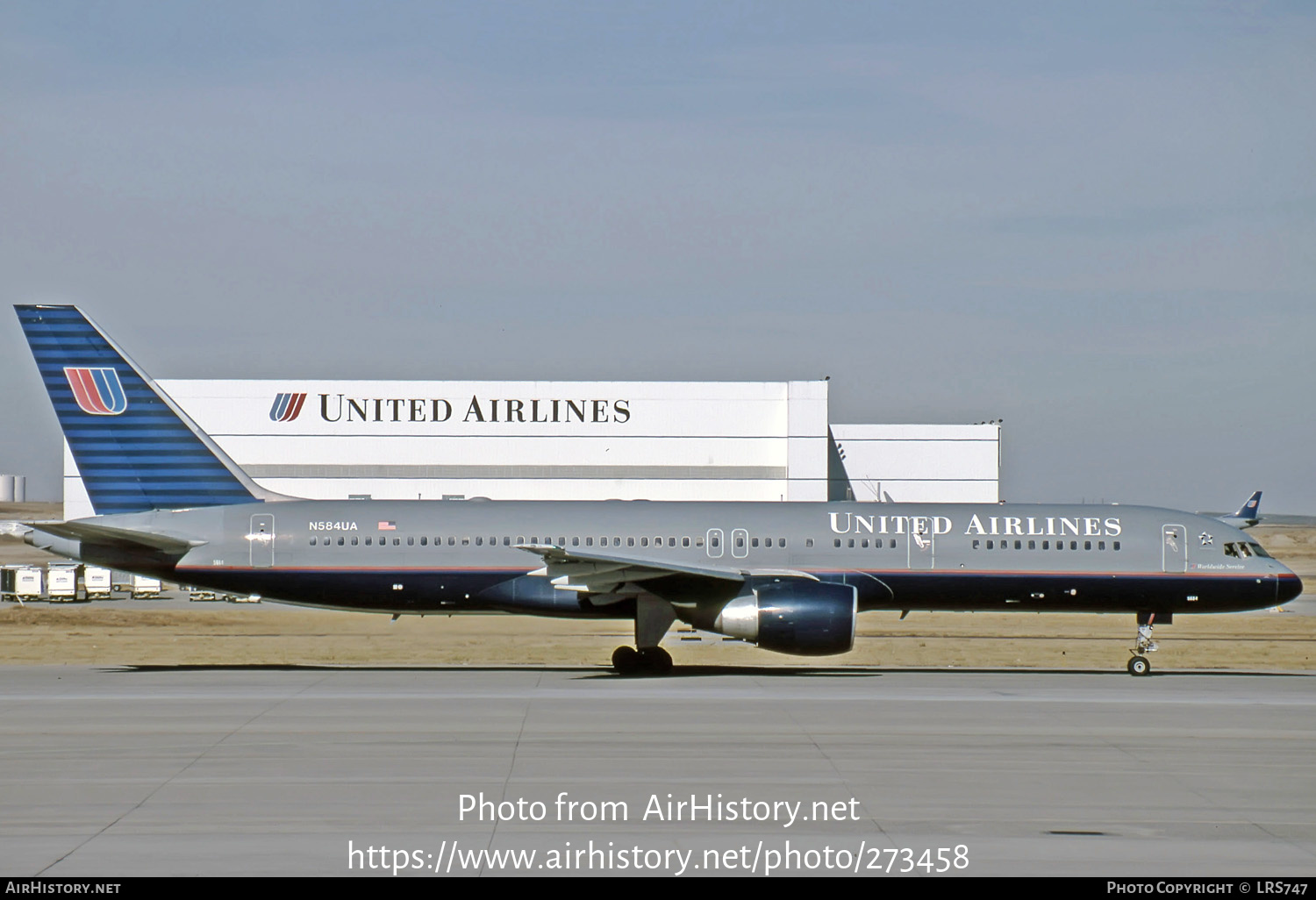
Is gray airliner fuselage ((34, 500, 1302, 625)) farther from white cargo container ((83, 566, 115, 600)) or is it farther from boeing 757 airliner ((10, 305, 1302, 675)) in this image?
white cargo container ((83, 566, 115, 600))

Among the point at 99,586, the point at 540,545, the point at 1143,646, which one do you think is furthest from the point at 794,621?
the point at 99,586

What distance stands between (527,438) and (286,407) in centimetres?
1059

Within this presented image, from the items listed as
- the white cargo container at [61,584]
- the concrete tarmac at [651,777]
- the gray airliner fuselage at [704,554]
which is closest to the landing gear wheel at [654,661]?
the gray airliner fuselage at [704,554]

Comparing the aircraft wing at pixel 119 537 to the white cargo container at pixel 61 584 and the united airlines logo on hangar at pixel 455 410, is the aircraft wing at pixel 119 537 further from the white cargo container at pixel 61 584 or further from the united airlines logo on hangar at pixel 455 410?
the united airlines logo on hangar at pixel 455 410

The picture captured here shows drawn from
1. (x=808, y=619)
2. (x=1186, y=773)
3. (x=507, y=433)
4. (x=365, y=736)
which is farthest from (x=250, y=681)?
(x=507, y=433)

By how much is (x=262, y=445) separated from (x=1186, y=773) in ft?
162

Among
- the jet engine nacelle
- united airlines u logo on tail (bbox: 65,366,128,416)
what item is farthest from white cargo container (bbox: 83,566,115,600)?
the jet engine nacelle

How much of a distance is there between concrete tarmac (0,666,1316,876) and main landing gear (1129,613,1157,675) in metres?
2.13

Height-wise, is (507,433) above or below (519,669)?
above

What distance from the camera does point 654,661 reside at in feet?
91.8

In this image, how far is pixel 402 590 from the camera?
92.7ft

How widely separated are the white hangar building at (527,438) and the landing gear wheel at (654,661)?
30.9 meters

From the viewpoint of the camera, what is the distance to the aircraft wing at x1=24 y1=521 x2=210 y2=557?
2692cm

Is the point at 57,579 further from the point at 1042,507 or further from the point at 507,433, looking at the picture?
the point at 1042,507
